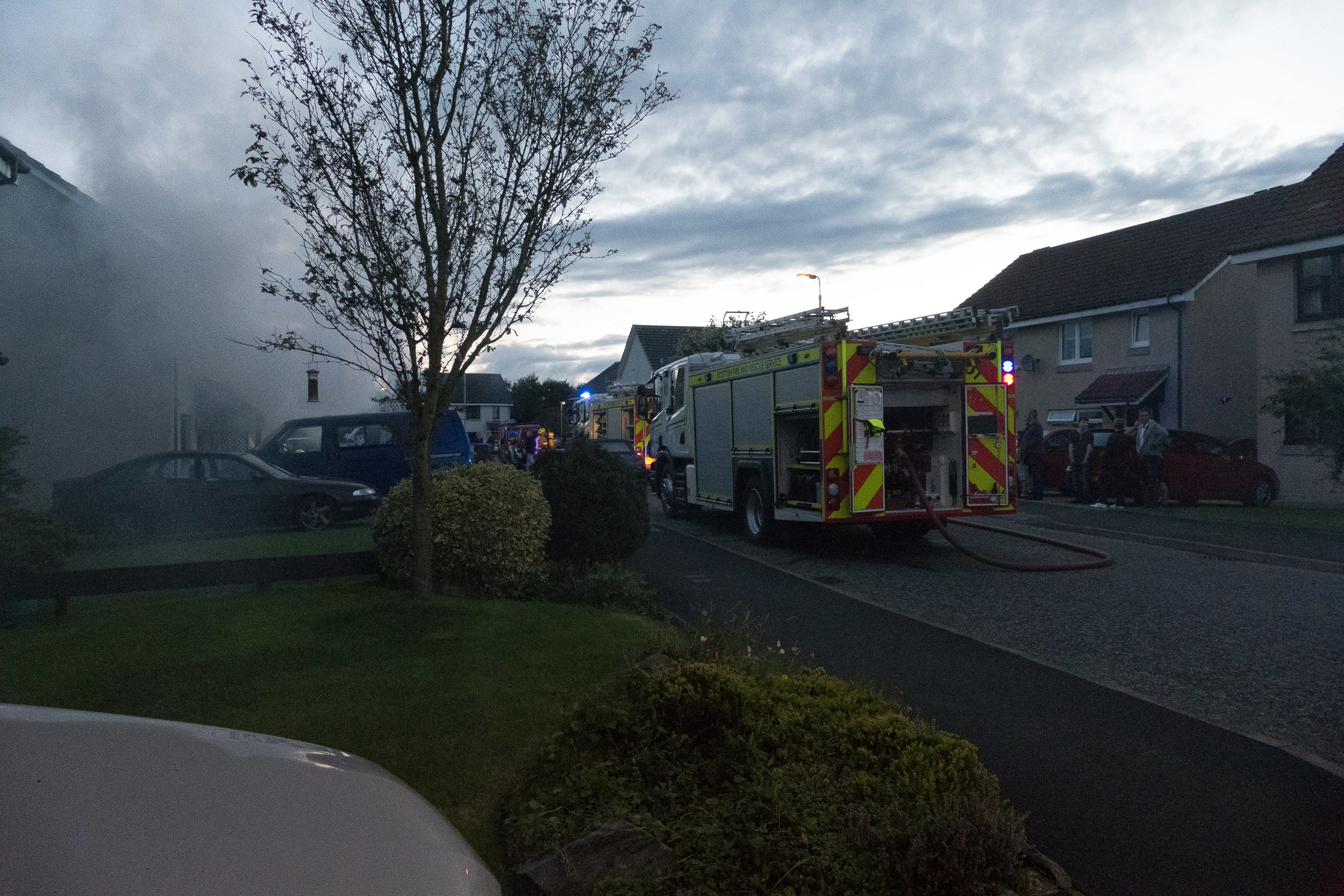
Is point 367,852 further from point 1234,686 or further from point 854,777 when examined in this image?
point 1234,686

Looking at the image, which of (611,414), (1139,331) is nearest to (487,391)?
(611,414)

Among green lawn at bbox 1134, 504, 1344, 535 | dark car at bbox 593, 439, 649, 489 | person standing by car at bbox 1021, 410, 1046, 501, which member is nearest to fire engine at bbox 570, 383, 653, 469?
dark car at bbox 593, 439, 649, 489

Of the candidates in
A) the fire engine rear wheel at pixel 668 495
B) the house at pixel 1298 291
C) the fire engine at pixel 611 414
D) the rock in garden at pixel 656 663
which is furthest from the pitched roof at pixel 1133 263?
the rock in garden at pixel 656 663

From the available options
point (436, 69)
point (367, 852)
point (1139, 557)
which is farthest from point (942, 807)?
point (1139, 557)

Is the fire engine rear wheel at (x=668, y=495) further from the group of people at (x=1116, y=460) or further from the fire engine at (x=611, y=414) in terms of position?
the group of people at (x=1116, y=460)

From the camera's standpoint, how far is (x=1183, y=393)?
2612 centimetres

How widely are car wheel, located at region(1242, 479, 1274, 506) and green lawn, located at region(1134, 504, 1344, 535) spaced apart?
161mm

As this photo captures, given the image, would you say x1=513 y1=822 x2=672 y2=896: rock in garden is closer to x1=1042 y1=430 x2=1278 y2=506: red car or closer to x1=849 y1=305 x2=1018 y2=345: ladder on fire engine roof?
x1=849 y1=305 x2=1018 y2=345: ladder on fire engine roof

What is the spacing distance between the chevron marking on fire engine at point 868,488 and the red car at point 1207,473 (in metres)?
9.01

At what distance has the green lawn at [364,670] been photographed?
432 cm

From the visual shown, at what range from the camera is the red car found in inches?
726

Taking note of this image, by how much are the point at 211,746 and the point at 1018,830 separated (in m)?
2.56

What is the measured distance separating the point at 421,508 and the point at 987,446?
7316 millimetres

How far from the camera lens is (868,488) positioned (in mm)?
11180
